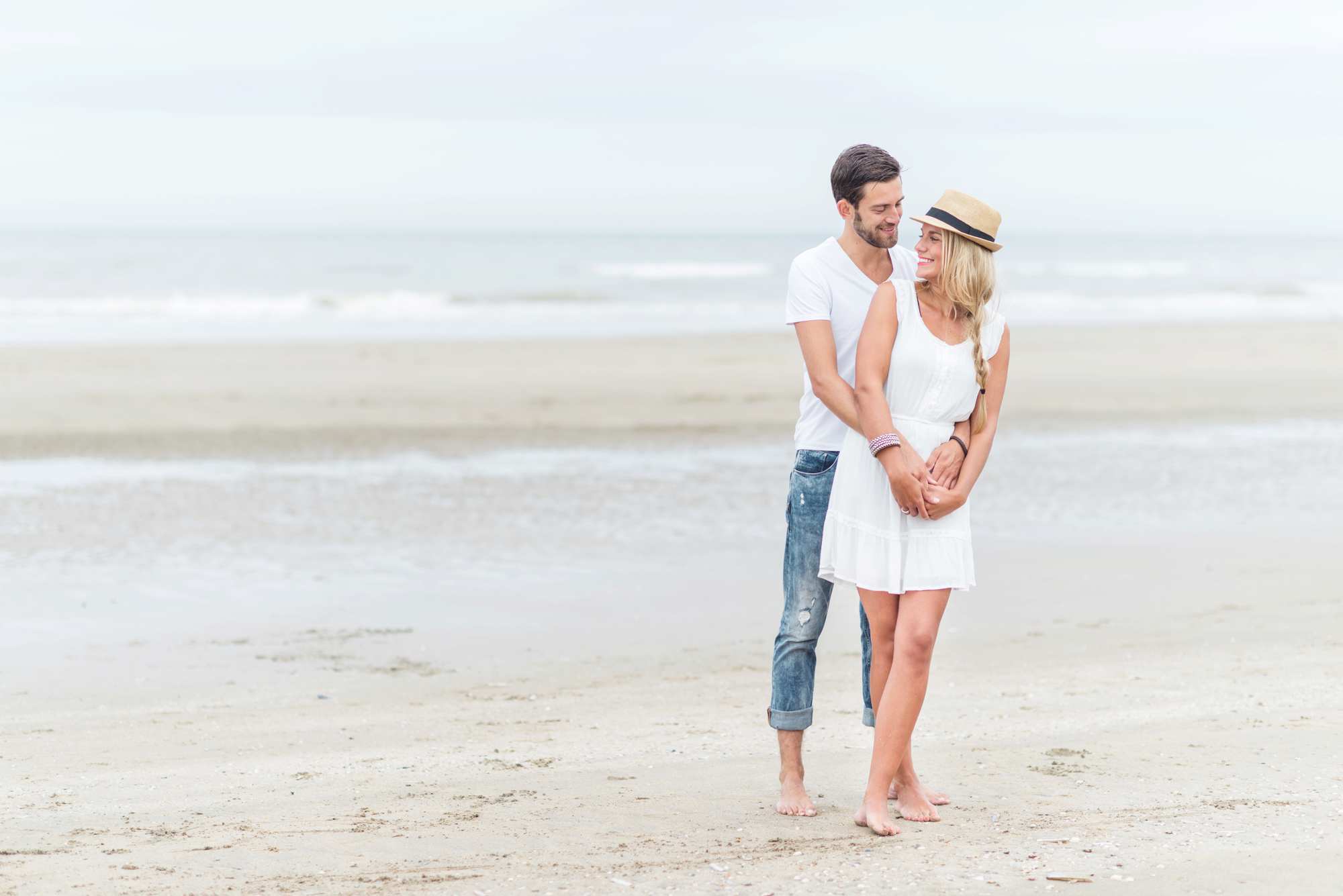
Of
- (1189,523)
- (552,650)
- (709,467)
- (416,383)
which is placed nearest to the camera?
(552,650)

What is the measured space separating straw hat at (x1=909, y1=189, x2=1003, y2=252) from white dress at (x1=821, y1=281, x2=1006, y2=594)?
8.0 inches

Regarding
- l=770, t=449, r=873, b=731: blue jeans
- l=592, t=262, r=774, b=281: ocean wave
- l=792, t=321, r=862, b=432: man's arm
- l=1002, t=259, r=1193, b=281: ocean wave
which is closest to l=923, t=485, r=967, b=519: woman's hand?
l=792, t=321, r=862, b=432: man's arm

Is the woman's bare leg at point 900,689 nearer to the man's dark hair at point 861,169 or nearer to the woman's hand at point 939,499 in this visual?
the woman's hand at point 939,499

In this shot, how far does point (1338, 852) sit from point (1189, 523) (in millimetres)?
5425

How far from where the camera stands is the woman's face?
3623mm

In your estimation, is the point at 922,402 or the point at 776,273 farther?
the point at 776,273

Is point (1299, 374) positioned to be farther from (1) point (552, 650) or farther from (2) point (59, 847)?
(2) point (59, 847)

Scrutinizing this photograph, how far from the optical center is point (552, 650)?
594 cm

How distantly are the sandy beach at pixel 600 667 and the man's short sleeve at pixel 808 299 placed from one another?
1459mm

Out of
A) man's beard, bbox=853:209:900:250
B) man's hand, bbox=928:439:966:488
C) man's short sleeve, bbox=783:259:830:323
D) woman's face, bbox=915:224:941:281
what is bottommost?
man's hand, bbox=928:439:966:488

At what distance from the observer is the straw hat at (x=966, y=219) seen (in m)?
3.59

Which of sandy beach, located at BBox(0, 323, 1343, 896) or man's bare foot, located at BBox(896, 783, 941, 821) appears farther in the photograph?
man's bare foot, located at BBox(896, 783, 941, 821)

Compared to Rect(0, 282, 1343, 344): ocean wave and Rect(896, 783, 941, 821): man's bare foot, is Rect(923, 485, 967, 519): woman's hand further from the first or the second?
Rect(0, 282, 1343, 344): ocean wave

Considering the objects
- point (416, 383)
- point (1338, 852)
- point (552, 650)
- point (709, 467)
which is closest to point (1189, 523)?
point (709, 467)
